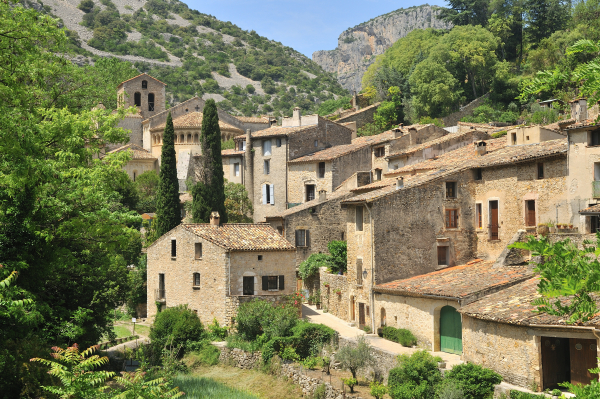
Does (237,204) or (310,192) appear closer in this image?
(310,192)

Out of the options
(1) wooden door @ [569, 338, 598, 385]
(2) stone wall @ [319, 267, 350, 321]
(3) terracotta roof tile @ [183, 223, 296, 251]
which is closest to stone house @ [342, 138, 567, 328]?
(2) stone wall @ [319, 267, 350, 321]

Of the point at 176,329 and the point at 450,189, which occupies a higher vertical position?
the point at 450,189

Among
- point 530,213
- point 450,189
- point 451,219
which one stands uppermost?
point 450,189

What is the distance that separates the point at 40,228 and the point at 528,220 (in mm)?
23213

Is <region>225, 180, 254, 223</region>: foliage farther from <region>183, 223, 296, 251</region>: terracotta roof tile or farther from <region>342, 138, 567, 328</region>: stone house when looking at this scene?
<region>342, 138, 567, 328</region>: stone house

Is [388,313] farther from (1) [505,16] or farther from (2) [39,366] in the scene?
(1) [505,16]

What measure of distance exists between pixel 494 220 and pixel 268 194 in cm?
2399

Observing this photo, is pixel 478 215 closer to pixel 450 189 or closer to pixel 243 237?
pixel 450 189

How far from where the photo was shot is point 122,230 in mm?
22766

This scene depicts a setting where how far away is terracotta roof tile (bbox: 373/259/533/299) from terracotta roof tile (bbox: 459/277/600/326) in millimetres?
843

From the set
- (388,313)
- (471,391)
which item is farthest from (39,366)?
(388,313)

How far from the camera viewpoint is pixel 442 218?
35.0m

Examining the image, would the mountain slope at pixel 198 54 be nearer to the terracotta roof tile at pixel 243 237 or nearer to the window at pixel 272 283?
the terracotta roof tile at pixel 243 237

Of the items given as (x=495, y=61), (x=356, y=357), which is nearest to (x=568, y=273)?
(x=356, y=357)
